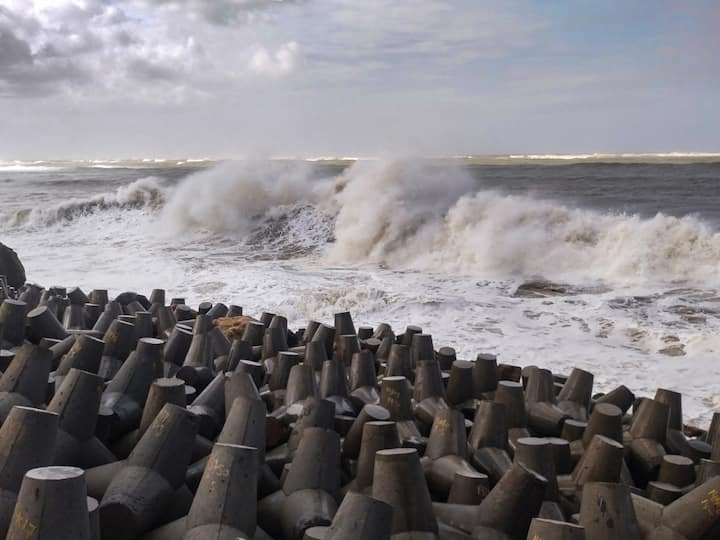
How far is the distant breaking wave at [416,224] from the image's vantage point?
41.5ft

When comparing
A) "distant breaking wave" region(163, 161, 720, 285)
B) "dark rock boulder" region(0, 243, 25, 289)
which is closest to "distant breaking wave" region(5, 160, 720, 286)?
"distant breaking wave" region(163, 161, 720, 285)

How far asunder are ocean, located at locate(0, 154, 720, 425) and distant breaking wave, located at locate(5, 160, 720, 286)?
0.14 ft

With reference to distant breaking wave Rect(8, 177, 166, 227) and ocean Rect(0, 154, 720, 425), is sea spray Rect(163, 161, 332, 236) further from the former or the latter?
distant breaking wave Rect(8, 177, 166, 227)

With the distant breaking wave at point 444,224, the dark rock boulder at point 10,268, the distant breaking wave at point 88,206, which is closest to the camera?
the dark rock boulder at point 10,268

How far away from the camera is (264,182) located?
67.4 ft

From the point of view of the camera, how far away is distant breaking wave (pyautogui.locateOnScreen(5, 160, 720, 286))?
1265 centimetres

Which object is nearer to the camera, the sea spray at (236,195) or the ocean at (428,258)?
the ocean at (428,258)

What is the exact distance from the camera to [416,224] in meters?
15.5

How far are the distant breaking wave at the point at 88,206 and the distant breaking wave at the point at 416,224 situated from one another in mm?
59

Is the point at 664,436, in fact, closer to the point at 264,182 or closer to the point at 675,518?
the point at 675,518

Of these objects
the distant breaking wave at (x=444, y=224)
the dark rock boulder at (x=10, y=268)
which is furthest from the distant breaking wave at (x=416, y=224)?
the dark rock boulder at (x=10, y=268)

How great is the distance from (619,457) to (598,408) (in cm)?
50

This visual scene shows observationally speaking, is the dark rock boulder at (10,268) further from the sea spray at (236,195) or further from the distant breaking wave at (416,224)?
the sea spray at (236,195)

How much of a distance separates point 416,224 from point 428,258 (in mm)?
1484
